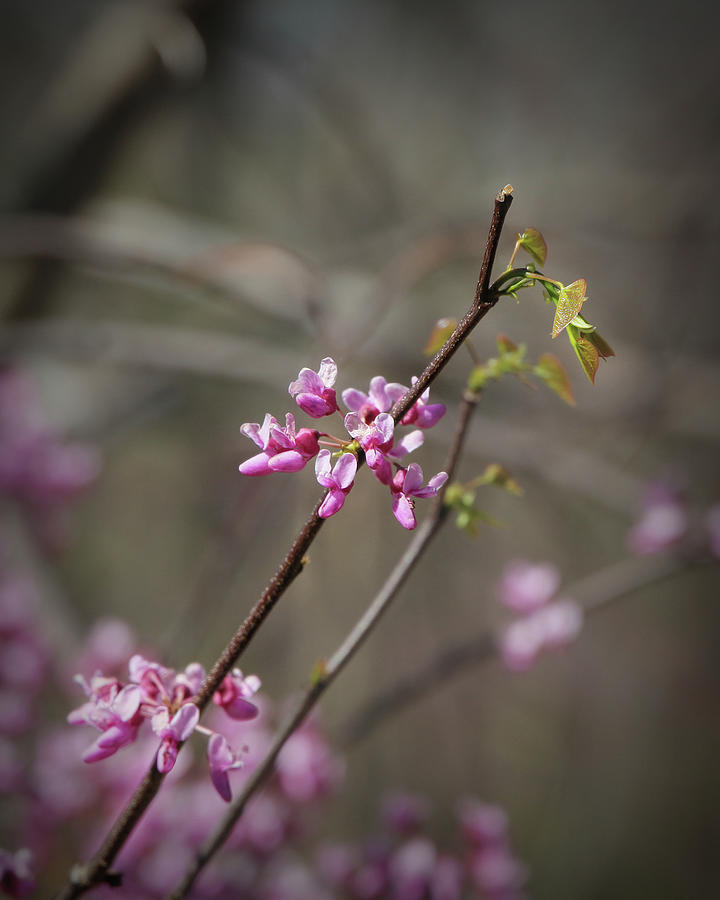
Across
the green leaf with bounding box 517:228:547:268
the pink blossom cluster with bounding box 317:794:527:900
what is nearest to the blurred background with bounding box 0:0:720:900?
the pink blossom cluster with bounding box 317:794:527:900

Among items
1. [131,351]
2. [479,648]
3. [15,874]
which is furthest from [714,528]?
[131,351]

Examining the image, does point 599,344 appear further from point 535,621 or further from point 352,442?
point 535,621

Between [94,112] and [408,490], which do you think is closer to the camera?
[408,490]

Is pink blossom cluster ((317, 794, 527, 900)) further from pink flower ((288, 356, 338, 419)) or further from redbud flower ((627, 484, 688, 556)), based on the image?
pink flower ((288, 356, 338, 419))

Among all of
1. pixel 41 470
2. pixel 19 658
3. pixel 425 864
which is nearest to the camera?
pixel 425 864

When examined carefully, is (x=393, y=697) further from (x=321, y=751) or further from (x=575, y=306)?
(x=575, y=306)

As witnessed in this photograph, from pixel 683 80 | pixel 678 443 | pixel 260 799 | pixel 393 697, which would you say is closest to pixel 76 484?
pixel 260 799
